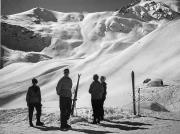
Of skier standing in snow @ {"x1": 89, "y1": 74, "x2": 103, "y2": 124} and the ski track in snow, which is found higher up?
skier standing in snow @ {"x1": 89, "y1": 74, "x2": 103, "y2": 124}

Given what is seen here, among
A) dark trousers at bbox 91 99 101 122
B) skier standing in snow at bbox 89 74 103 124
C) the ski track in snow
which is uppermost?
skier standing in snow at bbox 89 74 103 124

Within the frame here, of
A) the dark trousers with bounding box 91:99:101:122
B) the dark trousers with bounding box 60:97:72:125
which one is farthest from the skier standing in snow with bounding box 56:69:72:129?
the dark trousers with bounding box 91:99:101:122

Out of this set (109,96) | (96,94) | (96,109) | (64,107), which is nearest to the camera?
(64,107)

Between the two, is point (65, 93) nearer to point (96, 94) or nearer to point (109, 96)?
point (96, 94)

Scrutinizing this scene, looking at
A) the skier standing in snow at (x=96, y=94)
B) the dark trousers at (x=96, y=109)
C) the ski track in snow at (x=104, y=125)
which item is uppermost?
the skier standing in snow at (x=96, y=94)

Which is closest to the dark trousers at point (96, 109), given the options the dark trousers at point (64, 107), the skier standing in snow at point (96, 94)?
the skier standing in snow at point (96, 94)

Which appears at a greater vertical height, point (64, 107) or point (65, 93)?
point (65, 93)

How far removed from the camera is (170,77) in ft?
152

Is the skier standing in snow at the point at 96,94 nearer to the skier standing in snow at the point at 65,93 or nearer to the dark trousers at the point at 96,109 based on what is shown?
the dark trousers at the point at 96,109

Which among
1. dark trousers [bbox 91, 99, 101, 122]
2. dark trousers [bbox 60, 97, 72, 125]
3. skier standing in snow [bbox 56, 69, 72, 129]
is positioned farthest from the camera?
dark trousers [bbox 91, 99, 101, 122]

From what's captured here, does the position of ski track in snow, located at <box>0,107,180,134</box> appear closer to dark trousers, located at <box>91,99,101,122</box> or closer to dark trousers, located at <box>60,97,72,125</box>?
dark trousers, located at <box>91,99,101,122</box>

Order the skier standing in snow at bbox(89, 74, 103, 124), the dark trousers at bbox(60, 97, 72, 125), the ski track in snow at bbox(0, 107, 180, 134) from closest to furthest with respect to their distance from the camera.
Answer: the ski track in snow at bbox(0, 107, 180, 134)
the dark trousers at bbox(60, 97, 72, 125)
the skier standing in snow at bbox(89, 74, 103, 124)

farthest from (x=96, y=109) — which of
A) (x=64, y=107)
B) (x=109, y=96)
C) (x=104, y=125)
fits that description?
(x=109, y=96)

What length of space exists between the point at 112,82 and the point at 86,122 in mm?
43047
